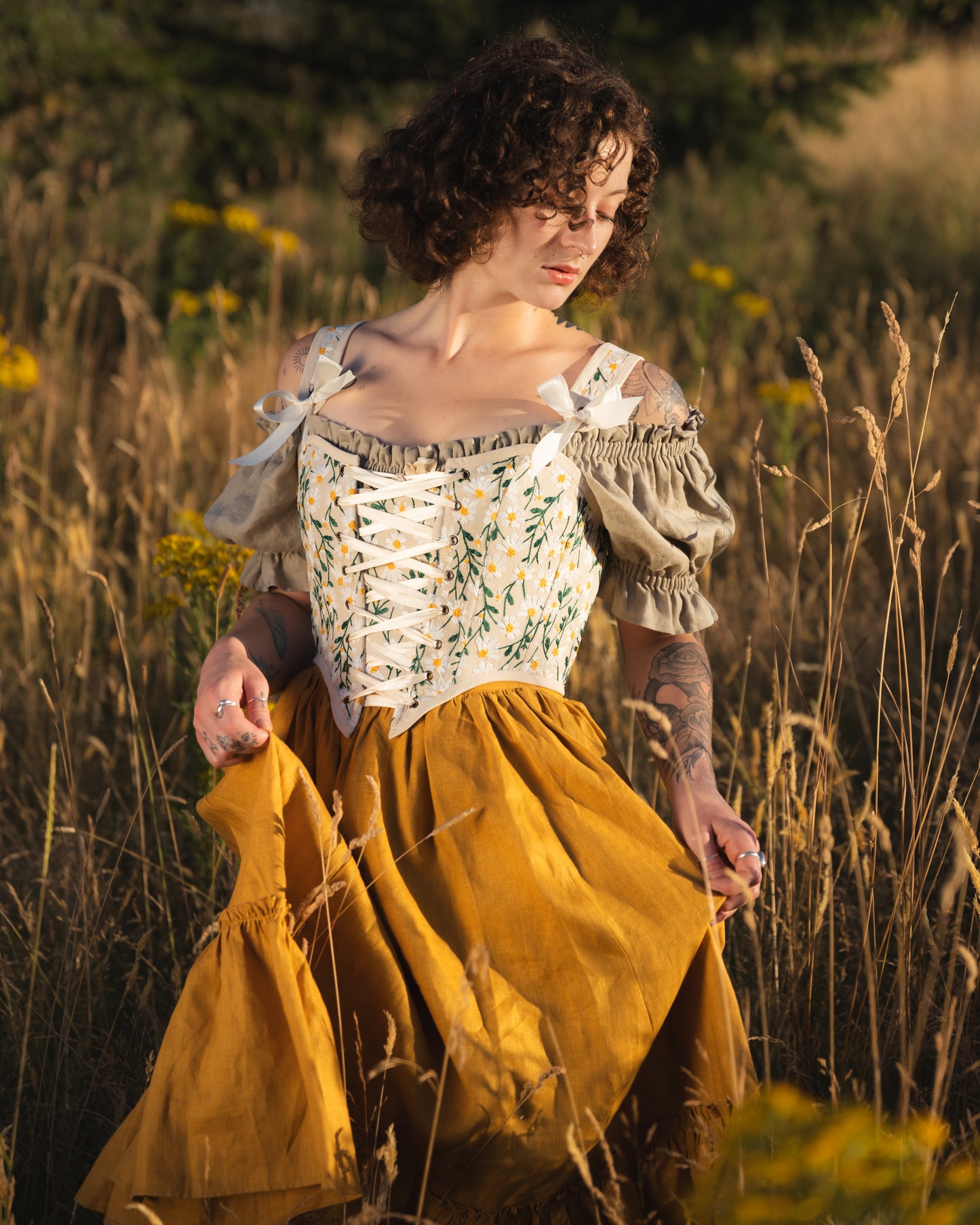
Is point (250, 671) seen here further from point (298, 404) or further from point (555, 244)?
point (555, 244)

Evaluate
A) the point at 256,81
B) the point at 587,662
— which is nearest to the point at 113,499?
the point at 587,662

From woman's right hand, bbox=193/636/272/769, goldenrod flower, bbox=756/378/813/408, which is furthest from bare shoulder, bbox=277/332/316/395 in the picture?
goldenrod flower, bbox=756/378/813/408

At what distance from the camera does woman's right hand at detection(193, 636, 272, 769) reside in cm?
135

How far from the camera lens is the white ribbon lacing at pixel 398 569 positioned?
4.81ft

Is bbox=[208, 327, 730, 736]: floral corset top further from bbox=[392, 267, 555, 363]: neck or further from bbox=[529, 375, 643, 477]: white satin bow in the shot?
bbox=[392, 267, 555, 363]: neck

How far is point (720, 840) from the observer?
1.40m

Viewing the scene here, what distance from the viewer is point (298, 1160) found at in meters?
1.13

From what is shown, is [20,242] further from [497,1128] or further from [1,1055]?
[497,1128]

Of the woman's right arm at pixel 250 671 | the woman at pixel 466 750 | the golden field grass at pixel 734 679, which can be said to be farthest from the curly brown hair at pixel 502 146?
the woman's right arm at pixel 250 671

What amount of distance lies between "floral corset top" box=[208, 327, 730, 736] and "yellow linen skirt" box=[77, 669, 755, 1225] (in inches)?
2.7

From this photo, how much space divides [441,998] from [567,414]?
2.48ft

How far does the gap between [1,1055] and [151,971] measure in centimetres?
29

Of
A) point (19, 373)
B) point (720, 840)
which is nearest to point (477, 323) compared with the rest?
point (720, 840)

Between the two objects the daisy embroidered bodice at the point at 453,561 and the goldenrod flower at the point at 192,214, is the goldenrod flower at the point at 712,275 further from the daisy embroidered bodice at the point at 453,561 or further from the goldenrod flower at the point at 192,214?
the daisy embroidered bodice at the point at 453,561
